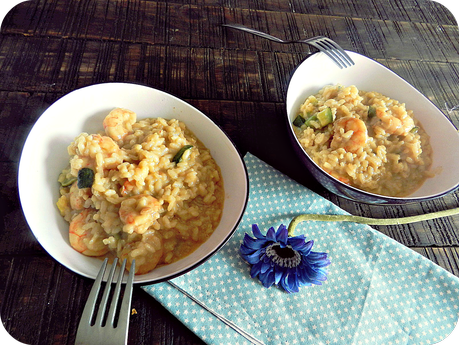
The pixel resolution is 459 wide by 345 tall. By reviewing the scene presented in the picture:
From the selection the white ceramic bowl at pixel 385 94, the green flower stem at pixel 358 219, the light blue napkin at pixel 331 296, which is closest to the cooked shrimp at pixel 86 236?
the light blue napkin at pixel 331 296

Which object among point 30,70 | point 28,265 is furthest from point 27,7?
point 28,265

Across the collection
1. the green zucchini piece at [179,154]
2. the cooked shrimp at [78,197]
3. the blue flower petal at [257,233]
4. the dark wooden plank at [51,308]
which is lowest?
the dark wooden plank at [51,308]

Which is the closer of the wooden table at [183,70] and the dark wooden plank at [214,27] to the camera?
the wooden table at [183,70]

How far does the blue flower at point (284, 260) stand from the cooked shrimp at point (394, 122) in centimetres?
111

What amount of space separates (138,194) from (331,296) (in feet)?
4.02

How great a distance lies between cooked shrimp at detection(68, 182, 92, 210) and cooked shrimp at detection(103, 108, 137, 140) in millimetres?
370

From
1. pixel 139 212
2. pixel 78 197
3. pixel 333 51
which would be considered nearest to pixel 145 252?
pixel 139 212

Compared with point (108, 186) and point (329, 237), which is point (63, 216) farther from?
point (329, 237)

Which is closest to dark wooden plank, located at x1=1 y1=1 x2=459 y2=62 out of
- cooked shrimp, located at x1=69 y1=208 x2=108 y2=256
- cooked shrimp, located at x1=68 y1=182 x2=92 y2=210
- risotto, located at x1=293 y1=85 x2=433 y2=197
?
risotto, located at x1=293 y1=85 x2=433 y2=197

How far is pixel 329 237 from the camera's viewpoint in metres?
2.12

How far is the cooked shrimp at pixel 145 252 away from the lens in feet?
→ 5.34

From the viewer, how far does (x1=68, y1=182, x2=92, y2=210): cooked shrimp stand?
1.77 metres

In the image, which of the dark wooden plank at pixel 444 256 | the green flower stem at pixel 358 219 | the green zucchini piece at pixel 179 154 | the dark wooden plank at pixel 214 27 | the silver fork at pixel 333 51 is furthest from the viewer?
the dark wooden plank at pixel 214 27

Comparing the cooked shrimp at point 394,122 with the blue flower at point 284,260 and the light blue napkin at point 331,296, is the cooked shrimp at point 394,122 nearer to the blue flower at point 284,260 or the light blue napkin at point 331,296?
the light blue napkin at point 331,296
